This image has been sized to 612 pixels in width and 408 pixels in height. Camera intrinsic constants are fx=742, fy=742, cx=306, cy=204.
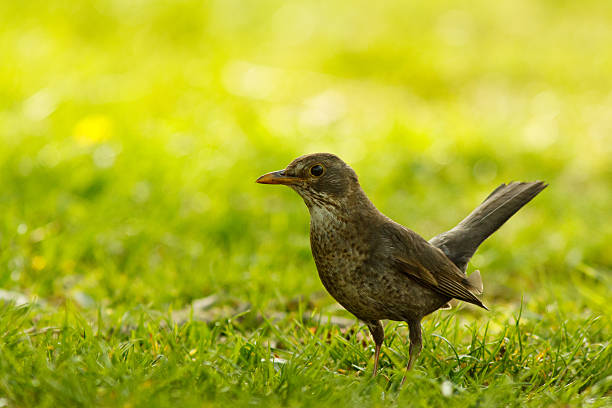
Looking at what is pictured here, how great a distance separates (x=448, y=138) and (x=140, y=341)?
5031 mm

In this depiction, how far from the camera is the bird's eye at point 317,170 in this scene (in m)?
3.82

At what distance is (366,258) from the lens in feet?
12.0

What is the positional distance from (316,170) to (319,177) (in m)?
0.04

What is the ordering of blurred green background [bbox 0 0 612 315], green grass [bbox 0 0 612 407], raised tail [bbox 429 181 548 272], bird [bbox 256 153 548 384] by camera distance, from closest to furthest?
green grass [bbox 0 0 612 407], bird [bbox 256 153 548 384], raised tail [bbox 429 181 548 272], blurred green background [bbox 0 0 612 315]

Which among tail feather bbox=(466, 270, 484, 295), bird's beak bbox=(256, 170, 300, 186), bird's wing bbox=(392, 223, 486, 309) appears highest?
bird's beak bbox=(256, 170, 300, 186)

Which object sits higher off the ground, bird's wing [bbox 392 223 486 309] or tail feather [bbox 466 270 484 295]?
bird's wing [bbox 392 223 486 309]

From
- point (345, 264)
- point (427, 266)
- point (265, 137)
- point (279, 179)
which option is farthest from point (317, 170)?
point (265, 137)

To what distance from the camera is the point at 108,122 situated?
7.30m

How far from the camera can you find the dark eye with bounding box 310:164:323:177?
12.5ft

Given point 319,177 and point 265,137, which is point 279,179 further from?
point 265,137

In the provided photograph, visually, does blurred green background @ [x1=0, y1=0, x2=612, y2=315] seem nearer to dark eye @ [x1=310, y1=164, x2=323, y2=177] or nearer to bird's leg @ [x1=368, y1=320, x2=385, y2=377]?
bird's leg @ [x1=368, y1=320, x2=385, y2=377]

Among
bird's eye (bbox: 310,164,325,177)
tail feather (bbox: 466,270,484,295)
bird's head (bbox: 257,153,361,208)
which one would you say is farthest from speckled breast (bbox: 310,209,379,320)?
tail feather (bbox: 466,270,484,295)

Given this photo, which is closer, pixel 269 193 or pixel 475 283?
pixel 475 283

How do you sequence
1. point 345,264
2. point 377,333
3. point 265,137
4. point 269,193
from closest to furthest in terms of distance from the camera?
1. point 345,264
2. point 377,333
3. point 269,193
4. point 265,137
